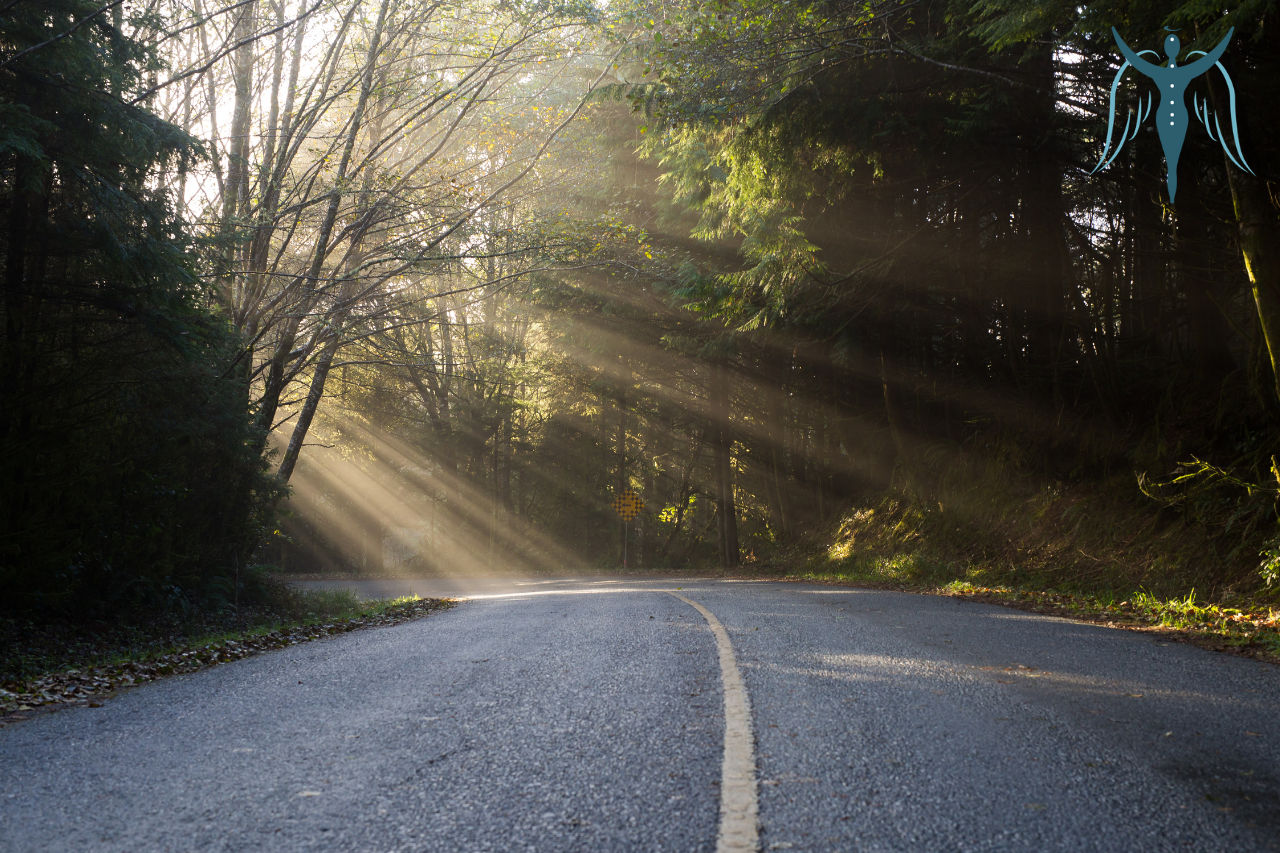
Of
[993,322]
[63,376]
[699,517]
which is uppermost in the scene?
[993,322]

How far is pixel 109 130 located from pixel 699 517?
1294 inches

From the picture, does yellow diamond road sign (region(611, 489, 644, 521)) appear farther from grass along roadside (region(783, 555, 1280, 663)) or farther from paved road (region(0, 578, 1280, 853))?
paved road (region(0, 578, 1280, 853))

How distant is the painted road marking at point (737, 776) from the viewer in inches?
109

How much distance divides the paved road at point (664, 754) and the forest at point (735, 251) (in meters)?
5.17

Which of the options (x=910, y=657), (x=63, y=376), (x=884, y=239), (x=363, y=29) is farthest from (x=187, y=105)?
(x=910, y=657)

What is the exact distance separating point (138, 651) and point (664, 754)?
28.2 feet

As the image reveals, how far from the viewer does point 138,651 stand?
9.62 meters

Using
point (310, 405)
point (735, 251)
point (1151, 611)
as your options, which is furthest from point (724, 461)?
point (1151, 611)

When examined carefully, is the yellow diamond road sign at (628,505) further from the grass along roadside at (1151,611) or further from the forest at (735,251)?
the grass along roadside at (1151,611)

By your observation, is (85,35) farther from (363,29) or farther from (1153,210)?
(1153,210)

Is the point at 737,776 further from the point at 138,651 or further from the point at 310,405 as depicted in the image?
the point at 310,405

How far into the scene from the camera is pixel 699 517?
130 feet

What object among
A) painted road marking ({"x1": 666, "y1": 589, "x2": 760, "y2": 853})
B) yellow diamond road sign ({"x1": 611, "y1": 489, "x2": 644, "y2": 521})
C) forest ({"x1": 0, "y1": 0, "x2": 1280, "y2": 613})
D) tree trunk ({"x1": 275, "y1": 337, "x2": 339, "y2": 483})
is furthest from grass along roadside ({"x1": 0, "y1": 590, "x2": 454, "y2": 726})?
yellow diamond road sign ({"x1": 611, "y1": 489, "x2": 644, "y2": 521})

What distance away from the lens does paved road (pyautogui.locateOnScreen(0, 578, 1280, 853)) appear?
291cm
